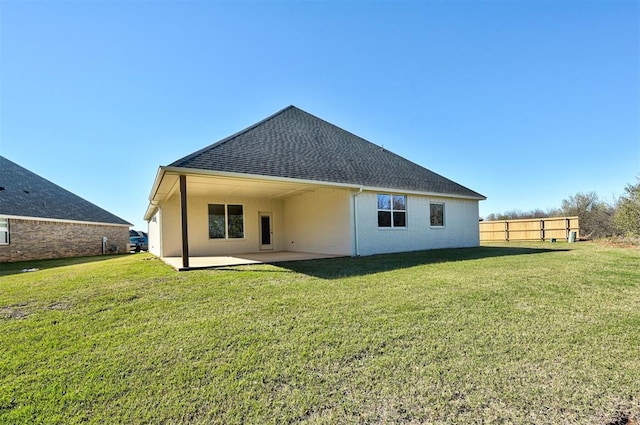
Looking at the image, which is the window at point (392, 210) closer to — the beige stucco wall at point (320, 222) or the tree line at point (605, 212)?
the beige stucco wall at point (320, 222)

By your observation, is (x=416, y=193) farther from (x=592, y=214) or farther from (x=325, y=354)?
(x=592, y=214)

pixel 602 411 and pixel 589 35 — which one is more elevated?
pixel 589 35

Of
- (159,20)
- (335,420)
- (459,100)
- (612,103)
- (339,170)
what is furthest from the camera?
(459,100)

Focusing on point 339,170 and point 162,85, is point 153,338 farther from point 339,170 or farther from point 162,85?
point 162,85

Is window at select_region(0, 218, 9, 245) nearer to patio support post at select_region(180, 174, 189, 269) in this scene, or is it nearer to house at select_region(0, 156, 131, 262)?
house at select_region(0, 156, 131, 262)

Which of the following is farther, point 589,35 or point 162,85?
point 162,85

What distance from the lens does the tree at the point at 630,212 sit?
14.9 metres

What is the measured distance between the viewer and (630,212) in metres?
15.2

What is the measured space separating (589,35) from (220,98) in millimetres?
13521

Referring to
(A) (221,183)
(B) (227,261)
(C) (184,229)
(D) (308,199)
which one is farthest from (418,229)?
(C) (184,229)

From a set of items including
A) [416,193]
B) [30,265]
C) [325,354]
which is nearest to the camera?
[325,354]

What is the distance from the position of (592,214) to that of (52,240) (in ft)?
114

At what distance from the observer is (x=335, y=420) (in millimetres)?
2143

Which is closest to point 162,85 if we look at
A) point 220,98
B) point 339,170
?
point 220,98
